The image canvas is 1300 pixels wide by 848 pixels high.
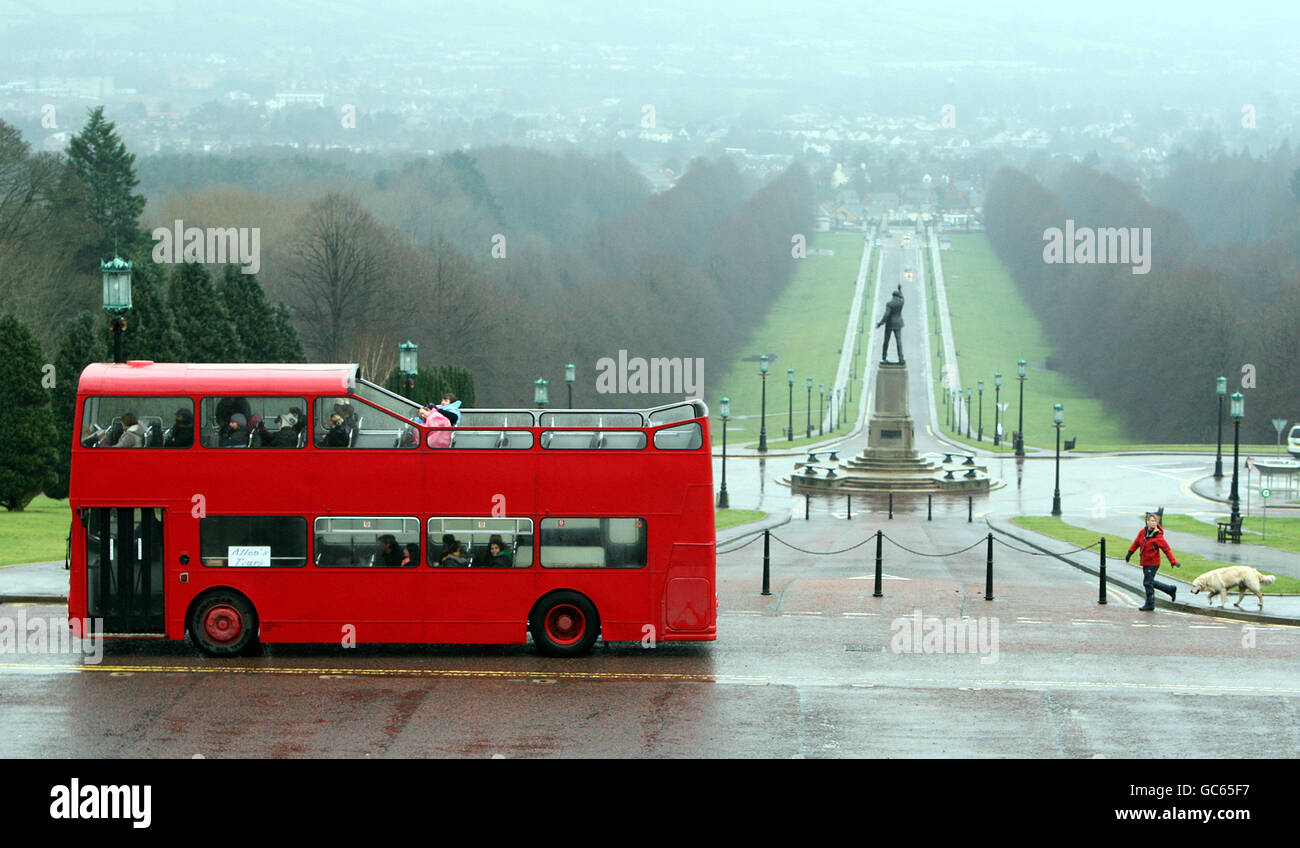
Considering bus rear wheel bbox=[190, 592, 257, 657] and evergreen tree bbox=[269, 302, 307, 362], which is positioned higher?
evergreen tree bbox=[269, 302, 307, 362]

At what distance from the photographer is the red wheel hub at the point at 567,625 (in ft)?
69.4

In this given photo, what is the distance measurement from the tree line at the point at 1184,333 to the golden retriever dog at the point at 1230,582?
3229 inches

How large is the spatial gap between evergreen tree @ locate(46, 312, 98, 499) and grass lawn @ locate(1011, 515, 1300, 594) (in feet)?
94.8

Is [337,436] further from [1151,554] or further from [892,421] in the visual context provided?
[892,421]

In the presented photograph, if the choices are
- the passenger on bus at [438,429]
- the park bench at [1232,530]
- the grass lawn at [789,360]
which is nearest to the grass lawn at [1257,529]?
the park bench at [1232,530]

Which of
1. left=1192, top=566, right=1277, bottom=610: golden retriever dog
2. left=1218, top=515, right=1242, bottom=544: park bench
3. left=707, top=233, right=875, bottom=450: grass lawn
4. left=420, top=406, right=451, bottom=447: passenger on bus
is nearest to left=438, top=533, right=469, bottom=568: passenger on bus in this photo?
left=420, top=406, right=451, bottom=447: passenger on bus

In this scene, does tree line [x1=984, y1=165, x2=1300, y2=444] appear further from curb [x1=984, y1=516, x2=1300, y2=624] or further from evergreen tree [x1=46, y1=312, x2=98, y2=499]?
evergreen tree [x1=46, y1=312, x2=98, y2=499]

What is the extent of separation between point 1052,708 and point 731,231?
6829 inches

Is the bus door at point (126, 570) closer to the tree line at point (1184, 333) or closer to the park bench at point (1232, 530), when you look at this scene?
the park bench at point (1232, 530)

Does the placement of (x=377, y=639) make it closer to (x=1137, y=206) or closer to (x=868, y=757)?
(x=868, y=757)

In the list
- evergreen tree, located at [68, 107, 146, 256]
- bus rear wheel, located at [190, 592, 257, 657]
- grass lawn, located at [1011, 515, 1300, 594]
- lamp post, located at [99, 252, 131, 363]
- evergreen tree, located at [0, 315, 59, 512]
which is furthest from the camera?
evergreen tree, located at [68, 107, 146, 256]

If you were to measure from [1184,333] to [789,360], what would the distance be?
42.7 m

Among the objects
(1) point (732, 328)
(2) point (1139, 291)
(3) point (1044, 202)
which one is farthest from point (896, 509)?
(3) point (1044, 202)

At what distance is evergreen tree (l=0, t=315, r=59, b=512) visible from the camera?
4275 cm
